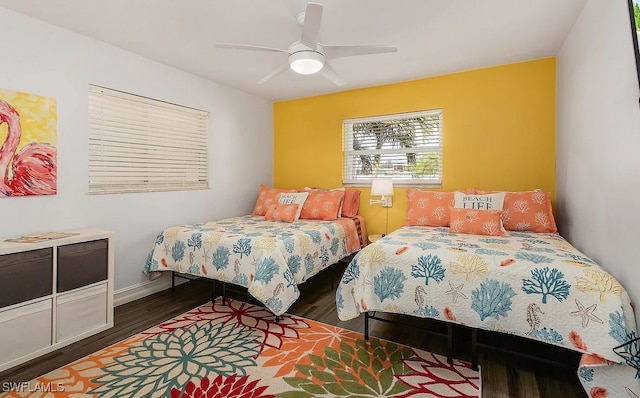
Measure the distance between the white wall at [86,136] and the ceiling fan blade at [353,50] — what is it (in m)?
1.98

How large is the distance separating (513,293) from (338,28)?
2.30m

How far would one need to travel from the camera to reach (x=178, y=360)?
A: 2.03 m

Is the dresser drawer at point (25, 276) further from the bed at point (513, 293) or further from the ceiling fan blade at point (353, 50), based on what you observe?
the ceiling fan blade at point (353, 50)

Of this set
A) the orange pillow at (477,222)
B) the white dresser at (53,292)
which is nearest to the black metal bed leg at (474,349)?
the orange pillow at (477,222)

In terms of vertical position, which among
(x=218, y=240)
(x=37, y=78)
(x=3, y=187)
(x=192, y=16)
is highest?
(x=192, y=16)

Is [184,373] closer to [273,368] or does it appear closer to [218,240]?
[273,368]

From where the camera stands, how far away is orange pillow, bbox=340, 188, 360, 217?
4047 millimetres

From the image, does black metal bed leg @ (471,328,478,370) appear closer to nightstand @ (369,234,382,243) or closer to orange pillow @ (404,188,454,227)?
orange pillow @ (404,188,454,227)

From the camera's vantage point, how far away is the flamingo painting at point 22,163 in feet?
7.39

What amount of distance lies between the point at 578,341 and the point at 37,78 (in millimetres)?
3978

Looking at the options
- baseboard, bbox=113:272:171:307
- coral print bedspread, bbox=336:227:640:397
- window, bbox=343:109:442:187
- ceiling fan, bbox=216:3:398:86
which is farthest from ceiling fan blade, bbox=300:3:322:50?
baseboard, bbox=113:272:171:307

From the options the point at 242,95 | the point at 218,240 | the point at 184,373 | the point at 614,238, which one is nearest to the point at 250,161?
the point at 242,95

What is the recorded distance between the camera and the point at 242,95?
431 centimetres

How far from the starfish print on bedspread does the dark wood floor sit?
338mm
